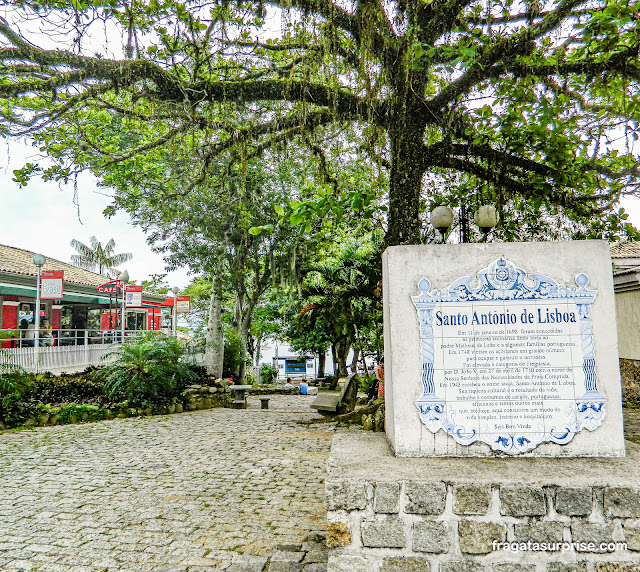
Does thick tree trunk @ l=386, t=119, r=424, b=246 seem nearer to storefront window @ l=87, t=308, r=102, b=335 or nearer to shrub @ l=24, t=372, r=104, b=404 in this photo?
shrub @ l=24, t=372, r=104, b=404

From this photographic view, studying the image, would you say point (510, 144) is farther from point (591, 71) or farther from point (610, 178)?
point (610, 178)

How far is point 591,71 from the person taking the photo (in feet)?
20.4

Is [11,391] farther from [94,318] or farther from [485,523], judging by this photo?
[94,318]

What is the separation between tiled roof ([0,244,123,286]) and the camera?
1771 centimetres

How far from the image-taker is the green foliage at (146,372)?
11266 mm

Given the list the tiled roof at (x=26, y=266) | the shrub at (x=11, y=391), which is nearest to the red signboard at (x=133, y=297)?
the tiled roof at (x=26, y=266)

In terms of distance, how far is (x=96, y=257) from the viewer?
134ft

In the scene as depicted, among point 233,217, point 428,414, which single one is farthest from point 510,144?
point 233,217

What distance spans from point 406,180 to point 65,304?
66.5ft

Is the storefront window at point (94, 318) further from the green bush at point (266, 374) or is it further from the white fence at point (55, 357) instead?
the white fence at point (55, 357)

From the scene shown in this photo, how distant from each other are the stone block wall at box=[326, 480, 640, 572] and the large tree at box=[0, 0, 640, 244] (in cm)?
420

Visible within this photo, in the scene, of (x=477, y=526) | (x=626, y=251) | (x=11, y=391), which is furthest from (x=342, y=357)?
(x=477, y=526)

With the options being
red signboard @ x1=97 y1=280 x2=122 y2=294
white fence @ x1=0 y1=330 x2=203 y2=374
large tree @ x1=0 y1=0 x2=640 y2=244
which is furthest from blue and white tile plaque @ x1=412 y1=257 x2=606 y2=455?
red signboard @ x1=97 y1=280 x2=122 y2=294

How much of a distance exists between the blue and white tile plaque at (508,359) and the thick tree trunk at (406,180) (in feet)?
10.9
